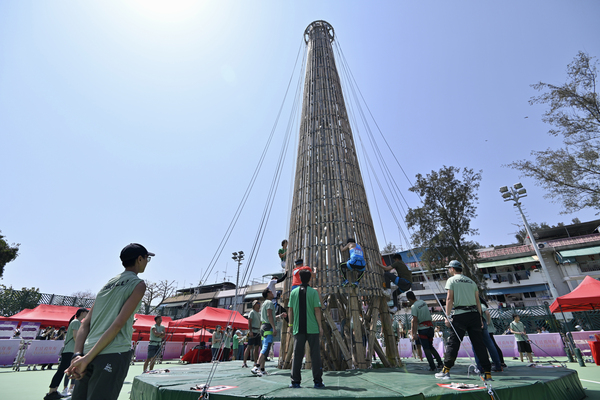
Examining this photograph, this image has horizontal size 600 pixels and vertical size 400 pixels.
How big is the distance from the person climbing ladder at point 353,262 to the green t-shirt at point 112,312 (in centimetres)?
392

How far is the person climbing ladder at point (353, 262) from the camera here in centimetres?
547

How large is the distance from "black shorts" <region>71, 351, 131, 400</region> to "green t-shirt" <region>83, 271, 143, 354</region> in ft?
0.20

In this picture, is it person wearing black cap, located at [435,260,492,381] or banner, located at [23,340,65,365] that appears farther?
banner, located at [23,340,65,365]

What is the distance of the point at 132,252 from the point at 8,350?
1530cm

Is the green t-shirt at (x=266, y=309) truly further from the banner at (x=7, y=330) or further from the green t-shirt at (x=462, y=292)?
the banner at (x=7, y=330)

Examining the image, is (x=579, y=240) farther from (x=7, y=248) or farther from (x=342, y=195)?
(x=7, y=248)

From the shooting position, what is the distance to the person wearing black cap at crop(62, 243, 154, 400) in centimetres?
203

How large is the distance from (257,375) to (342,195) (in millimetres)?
4060

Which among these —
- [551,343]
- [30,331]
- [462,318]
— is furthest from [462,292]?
[30,331]

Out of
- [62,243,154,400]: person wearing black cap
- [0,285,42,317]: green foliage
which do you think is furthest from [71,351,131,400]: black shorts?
[0,285,42,317]: green foliage

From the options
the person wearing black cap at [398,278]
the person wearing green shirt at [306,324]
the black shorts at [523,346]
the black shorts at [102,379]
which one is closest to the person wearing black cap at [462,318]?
the person wearing green shirt at [306,324]

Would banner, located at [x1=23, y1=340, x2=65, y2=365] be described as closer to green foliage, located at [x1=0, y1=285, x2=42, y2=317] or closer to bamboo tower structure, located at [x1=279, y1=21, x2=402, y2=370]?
bamboo tower structure, located at [x1=279, y1=21, x2=402, y2=370]

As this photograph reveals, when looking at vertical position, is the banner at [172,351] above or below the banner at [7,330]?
below

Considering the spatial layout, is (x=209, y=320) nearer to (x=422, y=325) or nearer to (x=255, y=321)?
(x=255, y=321)
